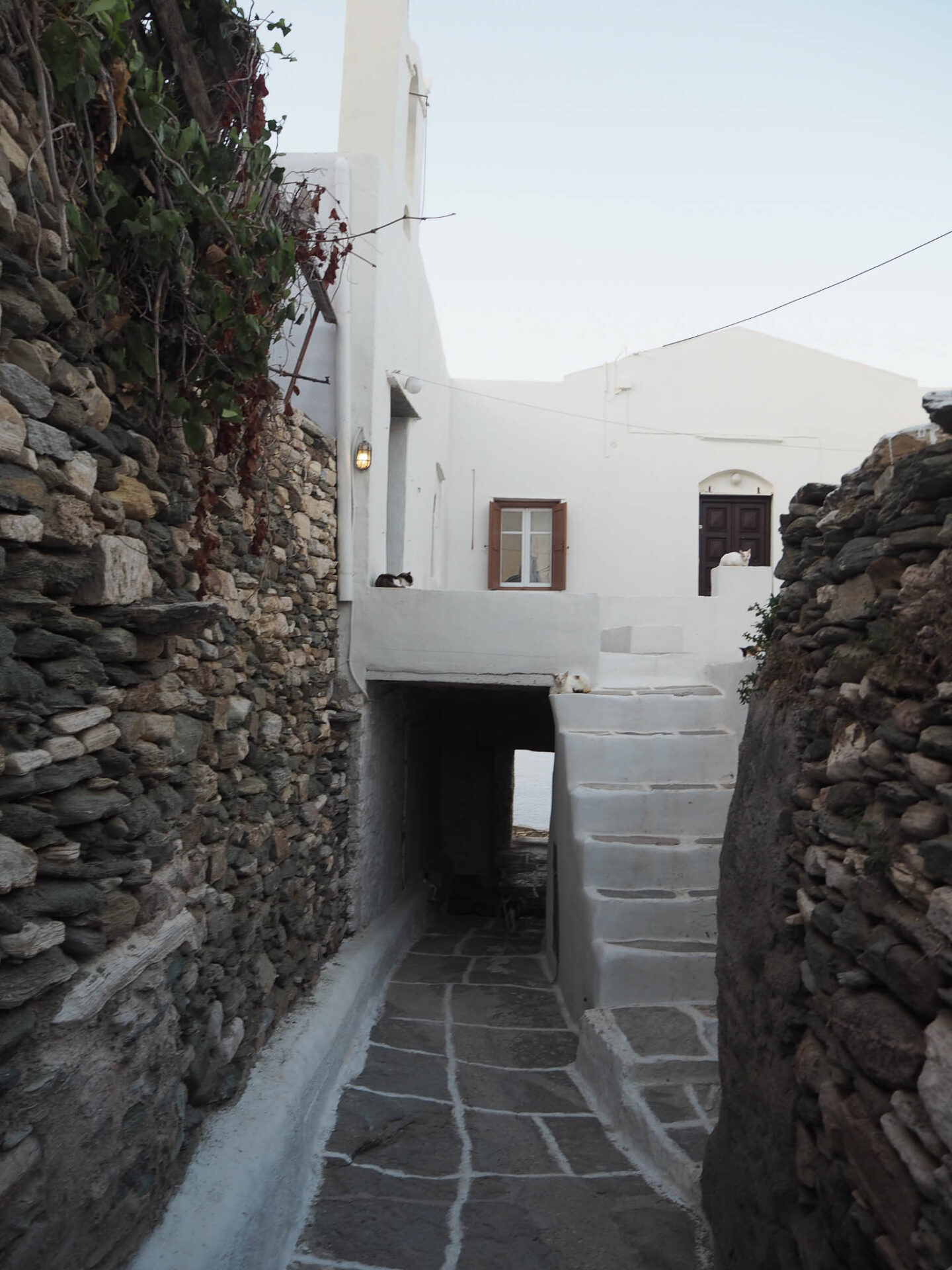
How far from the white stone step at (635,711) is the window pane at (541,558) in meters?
5.06

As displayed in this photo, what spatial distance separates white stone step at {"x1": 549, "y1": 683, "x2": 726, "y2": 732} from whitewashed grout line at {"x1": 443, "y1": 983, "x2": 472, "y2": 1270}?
2.20m

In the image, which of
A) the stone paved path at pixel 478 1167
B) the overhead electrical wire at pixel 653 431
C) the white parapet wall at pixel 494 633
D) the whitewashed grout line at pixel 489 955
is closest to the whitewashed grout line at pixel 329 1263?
the stone paved path at pixel 478 1167

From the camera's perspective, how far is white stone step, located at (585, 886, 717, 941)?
5.58 meters

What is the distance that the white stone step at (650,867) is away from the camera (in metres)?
5.90

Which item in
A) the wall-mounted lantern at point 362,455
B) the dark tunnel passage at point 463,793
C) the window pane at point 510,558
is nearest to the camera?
the wall-mounted lantern at point 362,455

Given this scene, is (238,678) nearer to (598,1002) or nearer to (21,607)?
(21,607)

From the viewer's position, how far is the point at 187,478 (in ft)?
11.6

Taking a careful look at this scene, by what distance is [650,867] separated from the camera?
19.4ft

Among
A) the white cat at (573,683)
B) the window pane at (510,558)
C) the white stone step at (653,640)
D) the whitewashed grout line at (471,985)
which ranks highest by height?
the window pane at (510,558)

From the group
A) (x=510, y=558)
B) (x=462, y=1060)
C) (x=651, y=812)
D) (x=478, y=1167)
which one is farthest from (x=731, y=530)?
(x=478, y=1167)

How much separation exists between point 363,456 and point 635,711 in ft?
Result: 8.37

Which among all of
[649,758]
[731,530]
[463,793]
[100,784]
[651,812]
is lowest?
[463,793]

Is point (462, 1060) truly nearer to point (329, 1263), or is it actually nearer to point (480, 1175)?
point (480, 1175)

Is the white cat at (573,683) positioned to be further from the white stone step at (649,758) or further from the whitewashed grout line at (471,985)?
the whitewashed grout line at (471,985)
